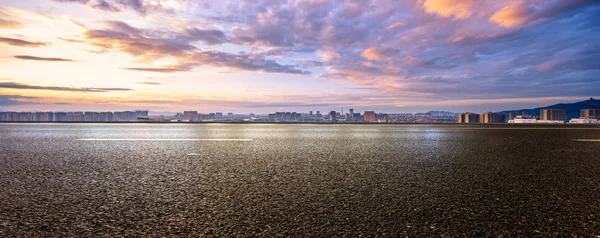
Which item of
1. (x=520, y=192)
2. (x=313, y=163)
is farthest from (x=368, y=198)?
(x=313, y=163)

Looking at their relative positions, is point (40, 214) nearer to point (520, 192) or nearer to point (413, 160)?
point (520, 192)

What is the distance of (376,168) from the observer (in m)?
3.77

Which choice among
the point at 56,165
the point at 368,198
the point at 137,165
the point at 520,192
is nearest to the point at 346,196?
the point at 368,198

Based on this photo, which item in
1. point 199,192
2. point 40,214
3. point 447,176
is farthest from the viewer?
point 447,176

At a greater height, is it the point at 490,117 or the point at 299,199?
the point at 490,117

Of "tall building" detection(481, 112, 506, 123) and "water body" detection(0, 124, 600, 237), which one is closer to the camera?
"water body" detection(0, 124, 600, 237)

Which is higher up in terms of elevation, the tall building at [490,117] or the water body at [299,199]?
the tall building at [490,117]

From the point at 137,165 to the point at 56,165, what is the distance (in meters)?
0.87

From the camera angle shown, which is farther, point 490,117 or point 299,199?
point 490,117

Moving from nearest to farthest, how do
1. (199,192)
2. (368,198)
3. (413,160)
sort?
(368,198) < (199,192) < (413,160)

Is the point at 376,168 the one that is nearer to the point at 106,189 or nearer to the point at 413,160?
the point at 413,160

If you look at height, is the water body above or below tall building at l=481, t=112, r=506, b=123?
below

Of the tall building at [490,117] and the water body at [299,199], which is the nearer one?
the water body at [299,199]

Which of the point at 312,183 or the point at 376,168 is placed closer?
the point at 312,183
